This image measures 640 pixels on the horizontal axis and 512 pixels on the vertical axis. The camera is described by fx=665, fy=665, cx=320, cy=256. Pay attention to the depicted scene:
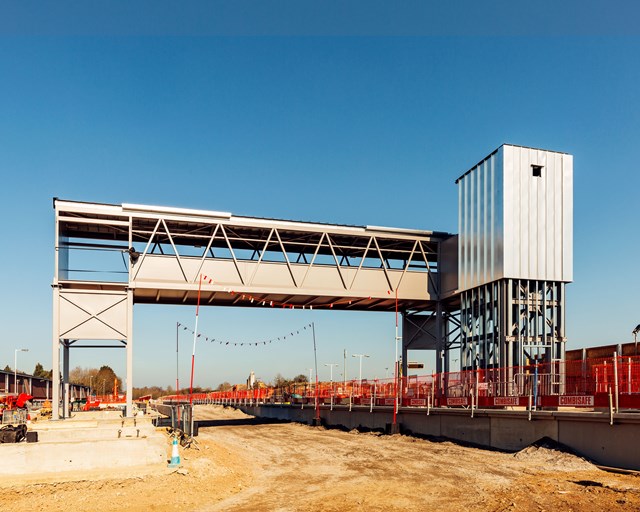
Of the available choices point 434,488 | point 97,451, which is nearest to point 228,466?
point 97,451

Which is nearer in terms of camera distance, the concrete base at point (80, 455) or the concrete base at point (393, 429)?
the concrete base at point (80, 455)

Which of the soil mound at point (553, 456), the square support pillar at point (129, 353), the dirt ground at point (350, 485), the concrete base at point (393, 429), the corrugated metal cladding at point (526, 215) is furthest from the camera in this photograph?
the square support pillar at point (129, 353)

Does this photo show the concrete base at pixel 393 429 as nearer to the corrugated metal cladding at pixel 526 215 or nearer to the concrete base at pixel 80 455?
the corrugated metal cladding at pixel 526 215

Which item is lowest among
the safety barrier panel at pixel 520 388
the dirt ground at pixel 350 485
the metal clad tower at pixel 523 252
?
the dirt ground at pixel 350 485

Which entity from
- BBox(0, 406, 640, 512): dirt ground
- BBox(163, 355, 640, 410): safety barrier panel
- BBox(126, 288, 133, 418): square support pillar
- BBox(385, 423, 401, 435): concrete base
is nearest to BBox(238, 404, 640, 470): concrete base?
BBox(385, 423, 401, 435): concrete base

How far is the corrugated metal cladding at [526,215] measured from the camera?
1289 inches

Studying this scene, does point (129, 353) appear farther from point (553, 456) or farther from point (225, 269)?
point (553, 456)

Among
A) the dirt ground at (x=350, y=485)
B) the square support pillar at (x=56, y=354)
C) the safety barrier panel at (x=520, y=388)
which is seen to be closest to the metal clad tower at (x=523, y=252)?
the safety barrier panel at (x=520, y=388)

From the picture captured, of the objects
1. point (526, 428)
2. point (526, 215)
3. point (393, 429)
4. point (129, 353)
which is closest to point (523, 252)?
point (526, 215)

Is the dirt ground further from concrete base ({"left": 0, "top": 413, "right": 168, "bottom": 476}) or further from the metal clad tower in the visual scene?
the metal clad tower

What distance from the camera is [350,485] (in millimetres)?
18000

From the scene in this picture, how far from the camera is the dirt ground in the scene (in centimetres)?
1516

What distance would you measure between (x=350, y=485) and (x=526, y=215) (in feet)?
64.1

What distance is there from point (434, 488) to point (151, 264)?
22.6 meters
